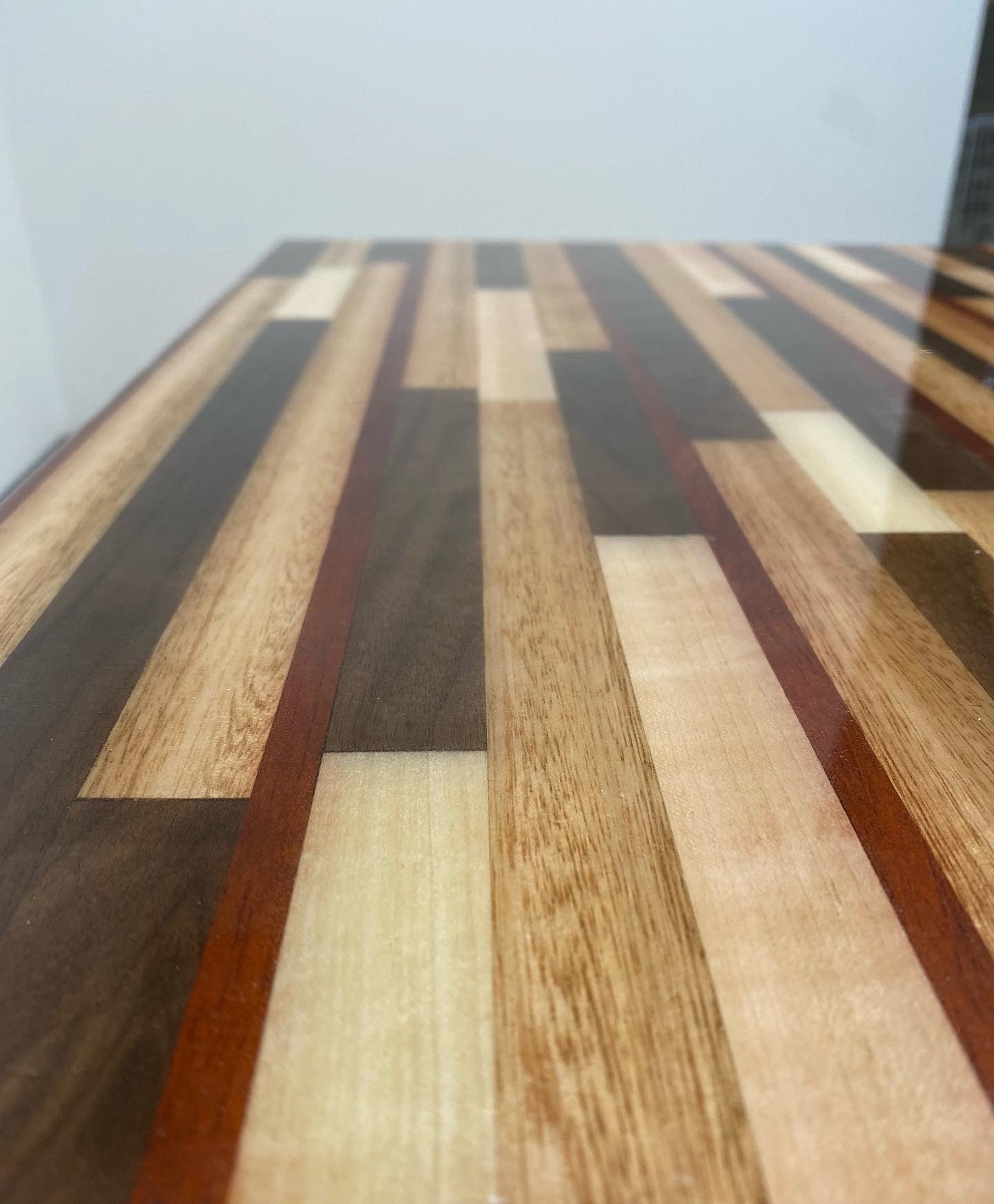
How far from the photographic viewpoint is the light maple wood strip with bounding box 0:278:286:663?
0.68 meters

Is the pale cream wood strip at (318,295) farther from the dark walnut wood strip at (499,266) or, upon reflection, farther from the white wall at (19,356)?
the white wall at (19,356)

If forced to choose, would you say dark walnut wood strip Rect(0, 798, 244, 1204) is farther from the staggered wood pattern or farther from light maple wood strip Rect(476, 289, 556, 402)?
light maple wood strip Rect(476, 289, 556, 402)

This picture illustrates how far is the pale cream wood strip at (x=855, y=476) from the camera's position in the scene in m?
0.79

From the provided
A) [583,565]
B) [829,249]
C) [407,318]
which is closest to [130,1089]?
[583,565]

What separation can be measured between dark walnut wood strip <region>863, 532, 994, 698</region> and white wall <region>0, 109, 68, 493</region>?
1842mm

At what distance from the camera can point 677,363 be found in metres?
1.17

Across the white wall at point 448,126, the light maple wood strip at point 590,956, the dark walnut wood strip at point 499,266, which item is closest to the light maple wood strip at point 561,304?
the dark walnut wood strip at point 499,266

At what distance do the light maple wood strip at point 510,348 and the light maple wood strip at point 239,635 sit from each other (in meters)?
0.17

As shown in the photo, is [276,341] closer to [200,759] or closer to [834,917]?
[200,759]

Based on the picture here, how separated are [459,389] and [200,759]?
64cm

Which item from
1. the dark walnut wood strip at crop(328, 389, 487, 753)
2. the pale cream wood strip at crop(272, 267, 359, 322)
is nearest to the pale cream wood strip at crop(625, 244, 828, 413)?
the dark walnut wood strip at crop(328, 389, 487, 753)

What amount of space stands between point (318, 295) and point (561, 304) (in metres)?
0.35

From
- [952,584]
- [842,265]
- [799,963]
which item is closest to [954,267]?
[842,265]

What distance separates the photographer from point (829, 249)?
1.88 meters
